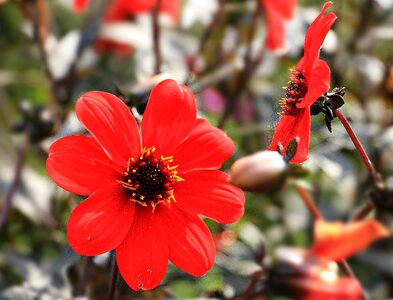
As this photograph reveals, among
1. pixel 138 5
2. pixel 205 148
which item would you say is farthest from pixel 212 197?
pixel 138 5

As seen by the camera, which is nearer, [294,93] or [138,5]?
[294,93]

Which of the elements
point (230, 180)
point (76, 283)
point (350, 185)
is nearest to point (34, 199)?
point (76, 283)

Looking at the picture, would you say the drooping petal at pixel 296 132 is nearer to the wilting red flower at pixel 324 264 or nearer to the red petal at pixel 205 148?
the red petal at pixel 205 148

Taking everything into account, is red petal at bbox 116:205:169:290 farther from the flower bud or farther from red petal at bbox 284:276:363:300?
red petal at bbox 284:276:363:300

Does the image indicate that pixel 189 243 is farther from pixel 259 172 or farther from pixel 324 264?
pixel 324 264

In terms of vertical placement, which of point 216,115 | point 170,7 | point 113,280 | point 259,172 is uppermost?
point 259,172

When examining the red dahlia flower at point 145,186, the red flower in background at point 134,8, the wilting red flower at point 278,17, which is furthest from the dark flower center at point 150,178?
the red flower in background at point 134,8

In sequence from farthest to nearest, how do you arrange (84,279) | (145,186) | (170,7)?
(170,7) < (84,279) < (145,186)
